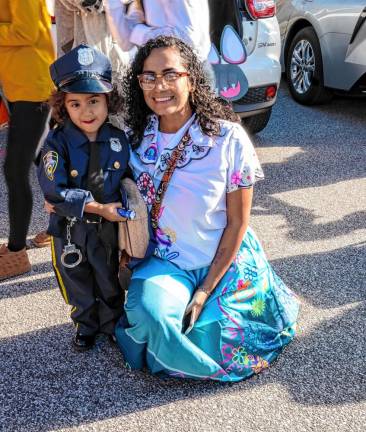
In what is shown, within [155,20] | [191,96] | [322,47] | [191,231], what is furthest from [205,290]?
[322,47]

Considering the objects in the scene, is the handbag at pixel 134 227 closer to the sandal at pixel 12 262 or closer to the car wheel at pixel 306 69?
the sandal at pixel 12 262

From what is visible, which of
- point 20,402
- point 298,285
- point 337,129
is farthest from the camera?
point 337,129

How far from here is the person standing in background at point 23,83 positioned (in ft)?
10.3

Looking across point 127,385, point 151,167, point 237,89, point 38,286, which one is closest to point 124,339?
point 127,385

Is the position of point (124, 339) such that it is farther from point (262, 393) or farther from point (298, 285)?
point (298, 285)

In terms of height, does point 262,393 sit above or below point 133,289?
below

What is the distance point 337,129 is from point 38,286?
3.68 metres

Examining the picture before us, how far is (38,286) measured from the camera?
11.4 feet

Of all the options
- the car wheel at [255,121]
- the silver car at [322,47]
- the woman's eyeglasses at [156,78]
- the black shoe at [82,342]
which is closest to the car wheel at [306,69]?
the silver car at [322,47]

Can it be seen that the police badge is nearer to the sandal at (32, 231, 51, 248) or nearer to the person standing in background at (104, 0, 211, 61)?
the person standing in background at (104, 0, 211, 61)

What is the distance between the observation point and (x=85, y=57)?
254cm

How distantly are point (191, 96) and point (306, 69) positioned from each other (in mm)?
4482

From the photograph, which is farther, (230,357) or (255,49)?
(255,49)

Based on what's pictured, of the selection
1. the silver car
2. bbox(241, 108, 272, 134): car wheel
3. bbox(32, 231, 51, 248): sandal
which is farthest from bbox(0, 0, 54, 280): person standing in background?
the silver car
